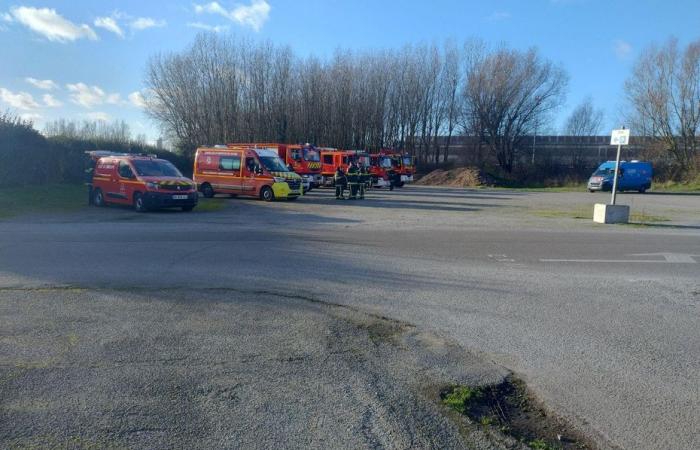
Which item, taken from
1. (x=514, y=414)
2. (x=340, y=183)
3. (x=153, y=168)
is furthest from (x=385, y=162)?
(x=514, y=414)

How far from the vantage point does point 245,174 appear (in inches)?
1001

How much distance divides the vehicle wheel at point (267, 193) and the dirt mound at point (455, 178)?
102ft

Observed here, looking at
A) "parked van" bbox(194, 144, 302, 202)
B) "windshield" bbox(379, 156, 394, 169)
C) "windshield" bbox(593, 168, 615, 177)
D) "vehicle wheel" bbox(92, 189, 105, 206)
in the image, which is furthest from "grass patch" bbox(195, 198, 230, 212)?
"windshield" bbox(593, 168, 615, 177)

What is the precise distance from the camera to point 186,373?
14.9 feet

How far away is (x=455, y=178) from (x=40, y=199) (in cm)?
4035

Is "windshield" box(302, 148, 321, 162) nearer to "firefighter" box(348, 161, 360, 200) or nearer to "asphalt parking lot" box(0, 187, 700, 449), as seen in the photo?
"firefighter" box(348, 161, 360, 200)

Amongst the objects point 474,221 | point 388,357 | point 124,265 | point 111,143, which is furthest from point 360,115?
point 388,357

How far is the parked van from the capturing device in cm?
Result: 2511

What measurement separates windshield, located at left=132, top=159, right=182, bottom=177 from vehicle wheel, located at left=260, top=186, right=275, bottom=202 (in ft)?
17.6

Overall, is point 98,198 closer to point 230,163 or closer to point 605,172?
point 230,163

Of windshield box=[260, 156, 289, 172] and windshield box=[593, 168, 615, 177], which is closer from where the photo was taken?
windshield box=[260, 156, 289, 172]

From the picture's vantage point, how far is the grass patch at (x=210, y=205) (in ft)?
69.1

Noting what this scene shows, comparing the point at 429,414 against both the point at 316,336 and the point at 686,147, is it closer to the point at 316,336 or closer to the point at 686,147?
the point at 316,336

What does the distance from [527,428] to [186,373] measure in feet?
8.96
